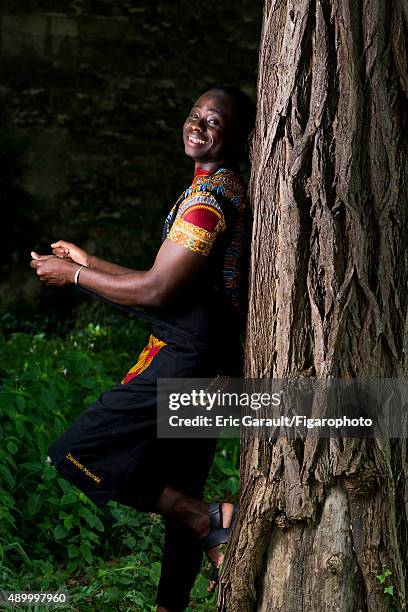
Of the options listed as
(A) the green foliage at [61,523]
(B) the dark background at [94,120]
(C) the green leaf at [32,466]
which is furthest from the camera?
(B) the dark background at [94,120]

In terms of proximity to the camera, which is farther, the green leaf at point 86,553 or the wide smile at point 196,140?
the green leaf at point 86,553

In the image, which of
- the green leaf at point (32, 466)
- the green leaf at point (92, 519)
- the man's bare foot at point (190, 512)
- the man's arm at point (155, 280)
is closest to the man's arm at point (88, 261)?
the man's arm at point (155, 280)

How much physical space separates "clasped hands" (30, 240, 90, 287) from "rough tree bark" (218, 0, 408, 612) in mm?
651

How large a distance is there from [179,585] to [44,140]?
19.7 feet

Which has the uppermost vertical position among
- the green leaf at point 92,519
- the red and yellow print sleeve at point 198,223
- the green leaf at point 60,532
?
the red and yellow print sleeve at point 198,223

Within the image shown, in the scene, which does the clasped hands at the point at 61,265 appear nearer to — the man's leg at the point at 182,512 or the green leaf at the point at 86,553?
the man's leg at the point at 182,512

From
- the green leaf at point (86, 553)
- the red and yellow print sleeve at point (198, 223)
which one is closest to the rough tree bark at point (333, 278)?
the red and yellow print sleeve at point (198, 223)

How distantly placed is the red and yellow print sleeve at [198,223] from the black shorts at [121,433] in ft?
1.17

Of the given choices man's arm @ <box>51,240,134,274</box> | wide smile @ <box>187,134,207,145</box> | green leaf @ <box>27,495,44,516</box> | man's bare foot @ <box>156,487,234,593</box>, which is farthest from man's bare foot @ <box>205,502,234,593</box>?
wide smile @ <box>187,134,207,145</box>

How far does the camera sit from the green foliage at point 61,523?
3.56 meters

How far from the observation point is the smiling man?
110 inches

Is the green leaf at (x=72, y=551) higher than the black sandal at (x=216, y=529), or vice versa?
the black sandal at (x=216, y=529)

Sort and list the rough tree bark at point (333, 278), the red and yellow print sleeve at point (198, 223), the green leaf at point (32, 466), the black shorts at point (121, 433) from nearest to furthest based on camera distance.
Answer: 1. the rough tree bark at point (333, 278)
2. the red and yellow print sleeve at point (198, 223)
3. the black shorts at point (121, 433)
4. the green leaf at point (32, 466)

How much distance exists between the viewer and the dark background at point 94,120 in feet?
27.3
